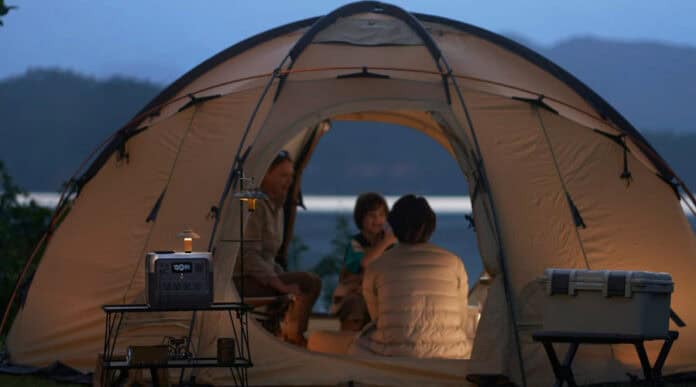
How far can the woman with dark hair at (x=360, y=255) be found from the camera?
8.77 meters

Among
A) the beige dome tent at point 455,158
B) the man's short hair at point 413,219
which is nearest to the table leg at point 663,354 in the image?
the beige dome tent at point 455,158

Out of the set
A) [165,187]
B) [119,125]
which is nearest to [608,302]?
[165,187]

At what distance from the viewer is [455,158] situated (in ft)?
26.3

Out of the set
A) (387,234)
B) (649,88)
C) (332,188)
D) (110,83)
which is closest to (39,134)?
(110,83)

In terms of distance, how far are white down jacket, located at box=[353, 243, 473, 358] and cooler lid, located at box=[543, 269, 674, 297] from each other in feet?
2.45

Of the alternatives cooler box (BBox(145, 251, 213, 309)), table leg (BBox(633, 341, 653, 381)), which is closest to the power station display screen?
cooler box (BBox(145, 251, 213, 309))

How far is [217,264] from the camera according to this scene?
25.0 feet

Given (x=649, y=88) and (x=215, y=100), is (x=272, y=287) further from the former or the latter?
(x=649, y=88)

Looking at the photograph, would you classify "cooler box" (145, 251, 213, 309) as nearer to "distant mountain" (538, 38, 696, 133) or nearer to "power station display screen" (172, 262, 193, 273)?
"power station display screen" (172, 262, 193, 273)

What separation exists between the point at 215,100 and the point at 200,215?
0.78m

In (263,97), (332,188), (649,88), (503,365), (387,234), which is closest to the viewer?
(503,365)

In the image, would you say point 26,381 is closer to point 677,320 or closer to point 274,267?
point 274,267

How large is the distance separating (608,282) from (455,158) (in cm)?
162

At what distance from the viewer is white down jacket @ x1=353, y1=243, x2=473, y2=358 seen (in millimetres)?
7410
